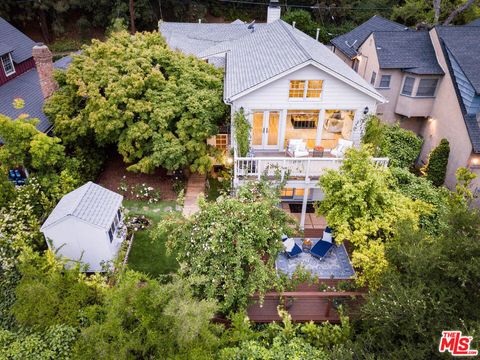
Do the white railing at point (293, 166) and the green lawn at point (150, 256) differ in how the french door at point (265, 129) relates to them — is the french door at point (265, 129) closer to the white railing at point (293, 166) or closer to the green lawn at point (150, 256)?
the white railing at point (293, 166)

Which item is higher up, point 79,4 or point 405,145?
Answer: point 79,4

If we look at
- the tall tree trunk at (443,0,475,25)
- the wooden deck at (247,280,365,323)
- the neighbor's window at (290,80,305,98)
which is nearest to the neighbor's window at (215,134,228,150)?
the neighbor's window at (290,80,305,98)

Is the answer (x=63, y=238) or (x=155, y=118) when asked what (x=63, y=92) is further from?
(x=63, y=238)

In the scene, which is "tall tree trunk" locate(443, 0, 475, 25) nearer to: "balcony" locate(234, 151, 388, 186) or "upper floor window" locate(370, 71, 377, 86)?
"upper floor window" locate(370, 71, 377, 86)

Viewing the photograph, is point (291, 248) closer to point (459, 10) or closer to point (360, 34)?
point (360, 34)

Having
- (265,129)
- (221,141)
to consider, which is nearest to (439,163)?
(265,129)

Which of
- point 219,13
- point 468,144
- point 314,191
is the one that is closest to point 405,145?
point 468,144

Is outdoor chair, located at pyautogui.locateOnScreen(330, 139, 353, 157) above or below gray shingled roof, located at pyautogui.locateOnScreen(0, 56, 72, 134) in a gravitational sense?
below
